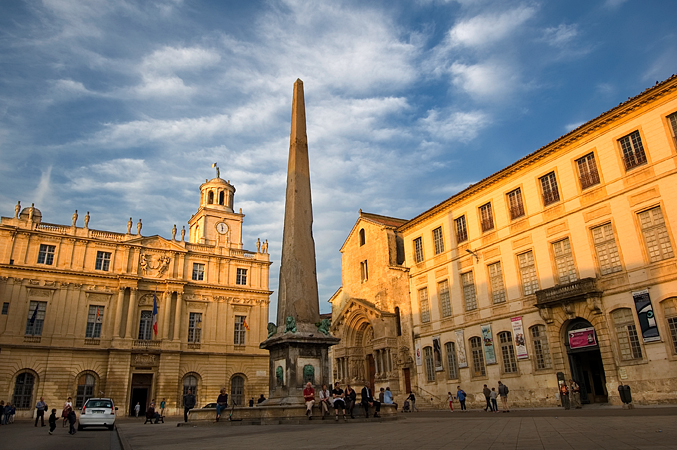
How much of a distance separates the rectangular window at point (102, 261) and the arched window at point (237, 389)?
13386 mm

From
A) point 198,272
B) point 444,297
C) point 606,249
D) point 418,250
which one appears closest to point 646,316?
point 606,249

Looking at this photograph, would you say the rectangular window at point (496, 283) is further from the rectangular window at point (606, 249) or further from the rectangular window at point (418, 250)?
the rectangular window at point (418, 250)

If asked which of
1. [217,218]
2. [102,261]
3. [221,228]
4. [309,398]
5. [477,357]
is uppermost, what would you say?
[217,218]

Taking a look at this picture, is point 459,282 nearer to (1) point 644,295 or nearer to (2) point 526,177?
(2) point 526,177

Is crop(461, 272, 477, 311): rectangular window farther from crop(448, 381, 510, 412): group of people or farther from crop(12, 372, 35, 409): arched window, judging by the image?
crop(12, 372, 35, 409): arched window

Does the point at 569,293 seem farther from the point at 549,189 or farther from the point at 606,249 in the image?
the point at 549,189

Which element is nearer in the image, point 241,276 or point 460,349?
point 460,349

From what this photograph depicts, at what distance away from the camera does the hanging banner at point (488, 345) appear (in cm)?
2489

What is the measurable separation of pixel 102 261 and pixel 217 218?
43.7 feet

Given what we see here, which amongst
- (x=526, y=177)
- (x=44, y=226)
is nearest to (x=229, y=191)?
(x=44, y=226)

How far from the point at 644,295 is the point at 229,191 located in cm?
4094

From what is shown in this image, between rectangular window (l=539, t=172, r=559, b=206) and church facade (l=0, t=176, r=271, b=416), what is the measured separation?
27046 millimetres

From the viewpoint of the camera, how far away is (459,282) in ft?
90.3

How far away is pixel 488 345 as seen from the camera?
82.4ft
